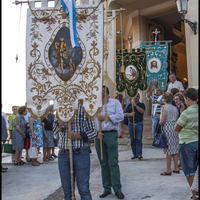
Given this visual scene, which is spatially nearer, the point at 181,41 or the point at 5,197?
the point at 5,197

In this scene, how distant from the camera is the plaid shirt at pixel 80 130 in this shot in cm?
350

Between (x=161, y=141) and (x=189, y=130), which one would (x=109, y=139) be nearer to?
(x=189, y=130)

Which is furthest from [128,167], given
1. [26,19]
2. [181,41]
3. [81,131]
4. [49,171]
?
[181,41]

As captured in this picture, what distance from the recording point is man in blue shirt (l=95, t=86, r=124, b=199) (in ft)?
14.4

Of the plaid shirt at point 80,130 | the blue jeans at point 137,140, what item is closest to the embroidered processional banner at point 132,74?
the blue jeans at point 137,140

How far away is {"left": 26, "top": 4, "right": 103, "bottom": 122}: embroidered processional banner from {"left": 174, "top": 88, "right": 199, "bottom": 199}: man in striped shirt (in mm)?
1238

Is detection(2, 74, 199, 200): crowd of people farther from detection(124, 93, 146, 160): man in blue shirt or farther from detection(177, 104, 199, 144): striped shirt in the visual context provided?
detection(124, 93, 146, 160): man in blue shirt

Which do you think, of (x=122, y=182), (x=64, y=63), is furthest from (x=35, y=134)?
(x=64, y=63)

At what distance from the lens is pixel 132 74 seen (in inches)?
389

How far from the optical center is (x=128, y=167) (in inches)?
265

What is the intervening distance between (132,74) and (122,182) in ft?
17.5

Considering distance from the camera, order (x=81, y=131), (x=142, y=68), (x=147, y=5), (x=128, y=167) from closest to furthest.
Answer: (x=81, y=131) < (x=128, y=167) < (x=142, y=68) < (x=147, y=5)

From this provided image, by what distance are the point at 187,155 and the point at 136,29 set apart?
44.0 feet

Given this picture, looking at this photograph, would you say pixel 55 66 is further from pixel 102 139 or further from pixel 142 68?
pixel 142 68
